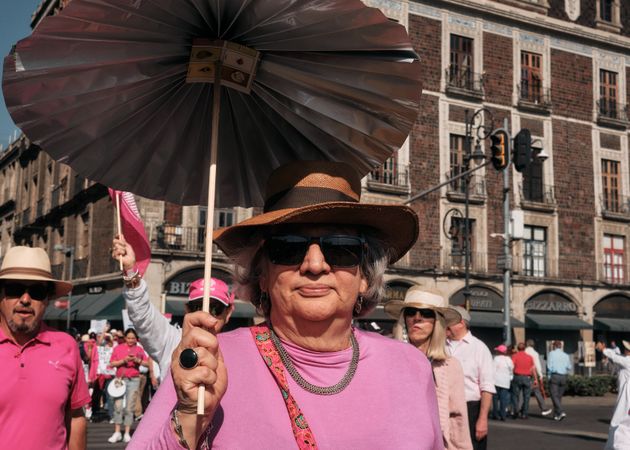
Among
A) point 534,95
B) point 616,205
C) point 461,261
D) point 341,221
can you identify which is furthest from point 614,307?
point 341,221

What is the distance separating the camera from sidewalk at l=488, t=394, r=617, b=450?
12.8 m

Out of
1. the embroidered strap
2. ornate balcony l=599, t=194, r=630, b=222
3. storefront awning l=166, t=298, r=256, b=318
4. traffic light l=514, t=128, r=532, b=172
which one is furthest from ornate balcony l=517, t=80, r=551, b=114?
the embroidered strap

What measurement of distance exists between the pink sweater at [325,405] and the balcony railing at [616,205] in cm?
3337

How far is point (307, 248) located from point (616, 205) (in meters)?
34.5

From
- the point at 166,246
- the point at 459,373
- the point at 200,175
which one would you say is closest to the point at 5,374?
the point at 200,175

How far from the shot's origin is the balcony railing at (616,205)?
33438 mm

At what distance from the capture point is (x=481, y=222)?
3039 cm

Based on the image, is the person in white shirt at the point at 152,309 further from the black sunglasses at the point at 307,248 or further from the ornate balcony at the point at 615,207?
the ornate balcony at the point at 615,207

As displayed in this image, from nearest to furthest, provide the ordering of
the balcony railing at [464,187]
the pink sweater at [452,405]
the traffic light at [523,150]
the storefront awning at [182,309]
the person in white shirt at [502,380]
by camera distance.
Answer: the pink sweater at [452,405] < the person in white shirt at [502,380] < the traffic light at [523,150] < the storefront awning at [182,309] < the balcony railing at [464,187]

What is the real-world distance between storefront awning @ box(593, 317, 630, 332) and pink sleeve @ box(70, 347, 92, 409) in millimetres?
30874

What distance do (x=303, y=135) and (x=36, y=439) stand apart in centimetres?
225

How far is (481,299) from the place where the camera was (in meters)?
29.9

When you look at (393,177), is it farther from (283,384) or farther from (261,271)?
(283,384)

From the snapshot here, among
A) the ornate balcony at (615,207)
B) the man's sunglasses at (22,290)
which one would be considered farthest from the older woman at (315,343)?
the ornate balcony at (615,207)
